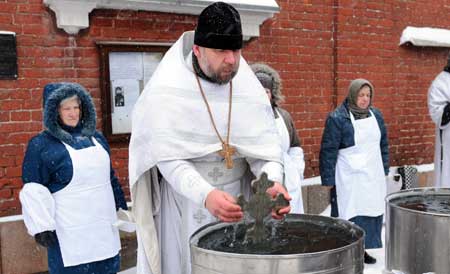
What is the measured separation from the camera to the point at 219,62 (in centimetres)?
218

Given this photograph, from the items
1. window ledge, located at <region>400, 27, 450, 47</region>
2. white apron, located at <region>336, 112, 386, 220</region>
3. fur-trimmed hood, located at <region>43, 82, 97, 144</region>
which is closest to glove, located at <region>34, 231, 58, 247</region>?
fur-trimmed hood, located at <region>43, 82, 97, 144</region>

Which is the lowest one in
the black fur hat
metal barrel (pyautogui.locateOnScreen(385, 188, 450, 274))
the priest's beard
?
metal barrel (pyautogui.locateOnScreen(385, 188, 450, 274))

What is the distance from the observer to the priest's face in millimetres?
2160

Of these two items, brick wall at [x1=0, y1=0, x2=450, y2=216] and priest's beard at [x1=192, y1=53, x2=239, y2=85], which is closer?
priest's beard at [x1=192, y1=53, x2=239, y2=85]

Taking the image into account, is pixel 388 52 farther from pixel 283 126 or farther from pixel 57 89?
pixel 57 89

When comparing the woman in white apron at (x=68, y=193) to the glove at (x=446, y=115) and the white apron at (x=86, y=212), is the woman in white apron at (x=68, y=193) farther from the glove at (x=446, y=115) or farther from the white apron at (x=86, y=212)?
the glove at (x=446, y=115)

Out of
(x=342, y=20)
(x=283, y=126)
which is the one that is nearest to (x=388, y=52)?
(x=342, y=20)

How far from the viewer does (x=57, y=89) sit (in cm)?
363

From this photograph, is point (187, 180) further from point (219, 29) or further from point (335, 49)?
point (335, 49)

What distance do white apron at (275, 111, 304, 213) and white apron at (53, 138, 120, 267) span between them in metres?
1.41

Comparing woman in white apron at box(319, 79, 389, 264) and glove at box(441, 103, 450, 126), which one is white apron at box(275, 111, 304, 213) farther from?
glove at box(441, 103, 450, 126)

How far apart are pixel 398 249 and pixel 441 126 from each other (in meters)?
3.85

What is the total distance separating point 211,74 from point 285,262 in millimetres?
906

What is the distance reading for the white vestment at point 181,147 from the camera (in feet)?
7.45
